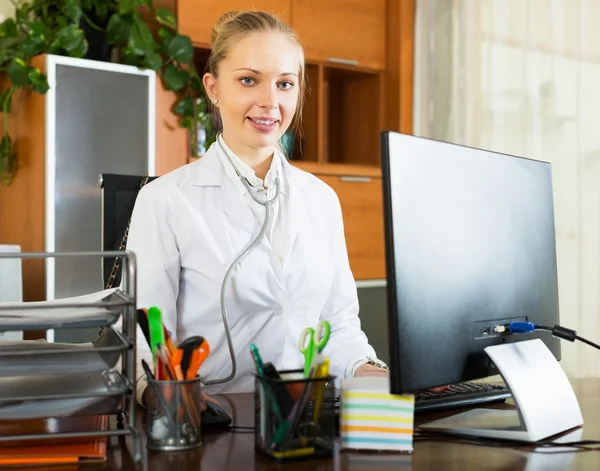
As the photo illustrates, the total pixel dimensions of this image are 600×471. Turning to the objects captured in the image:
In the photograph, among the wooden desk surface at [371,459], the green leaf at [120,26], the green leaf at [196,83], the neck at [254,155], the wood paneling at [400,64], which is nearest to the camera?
the wooden desk surface at [371,459]

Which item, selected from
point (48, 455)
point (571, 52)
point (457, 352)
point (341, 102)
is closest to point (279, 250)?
point (457, 352)

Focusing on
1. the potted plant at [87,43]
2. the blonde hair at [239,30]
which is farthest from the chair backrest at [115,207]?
the potted plant at [87,43]

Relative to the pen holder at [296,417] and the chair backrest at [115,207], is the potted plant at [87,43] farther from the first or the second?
the pen holder at [296,417]

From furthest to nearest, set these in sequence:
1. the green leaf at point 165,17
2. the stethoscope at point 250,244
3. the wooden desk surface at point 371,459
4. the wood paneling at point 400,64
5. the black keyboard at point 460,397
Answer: the wood paneling at point 400,64
the green leaf at point 165,17
the stethoscope at point 250,244
the black keyboard at point 460,397
the wooden desk surface at point 371,459

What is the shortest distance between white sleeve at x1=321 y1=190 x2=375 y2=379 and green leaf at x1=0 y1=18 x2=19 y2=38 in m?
1.91

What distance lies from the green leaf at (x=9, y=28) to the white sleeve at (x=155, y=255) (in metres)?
1.86

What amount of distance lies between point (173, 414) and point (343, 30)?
3236 millimetres

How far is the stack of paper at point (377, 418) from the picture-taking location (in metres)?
0.98

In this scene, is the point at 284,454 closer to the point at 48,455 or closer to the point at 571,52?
the point at 48,455

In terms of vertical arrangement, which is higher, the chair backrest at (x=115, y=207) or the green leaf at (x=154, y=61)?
the green leaf at (x=154, y=61)

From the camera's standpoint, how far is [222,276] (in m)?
1.57

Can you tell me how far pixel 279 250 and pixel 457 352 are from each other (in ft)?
2.14

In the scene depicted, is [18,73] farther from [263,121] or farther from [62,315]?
[62,315]

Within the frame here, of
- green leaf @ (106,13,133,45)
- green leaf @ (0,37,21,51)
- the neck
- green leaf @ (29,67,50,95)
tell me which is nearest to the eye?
the neck
